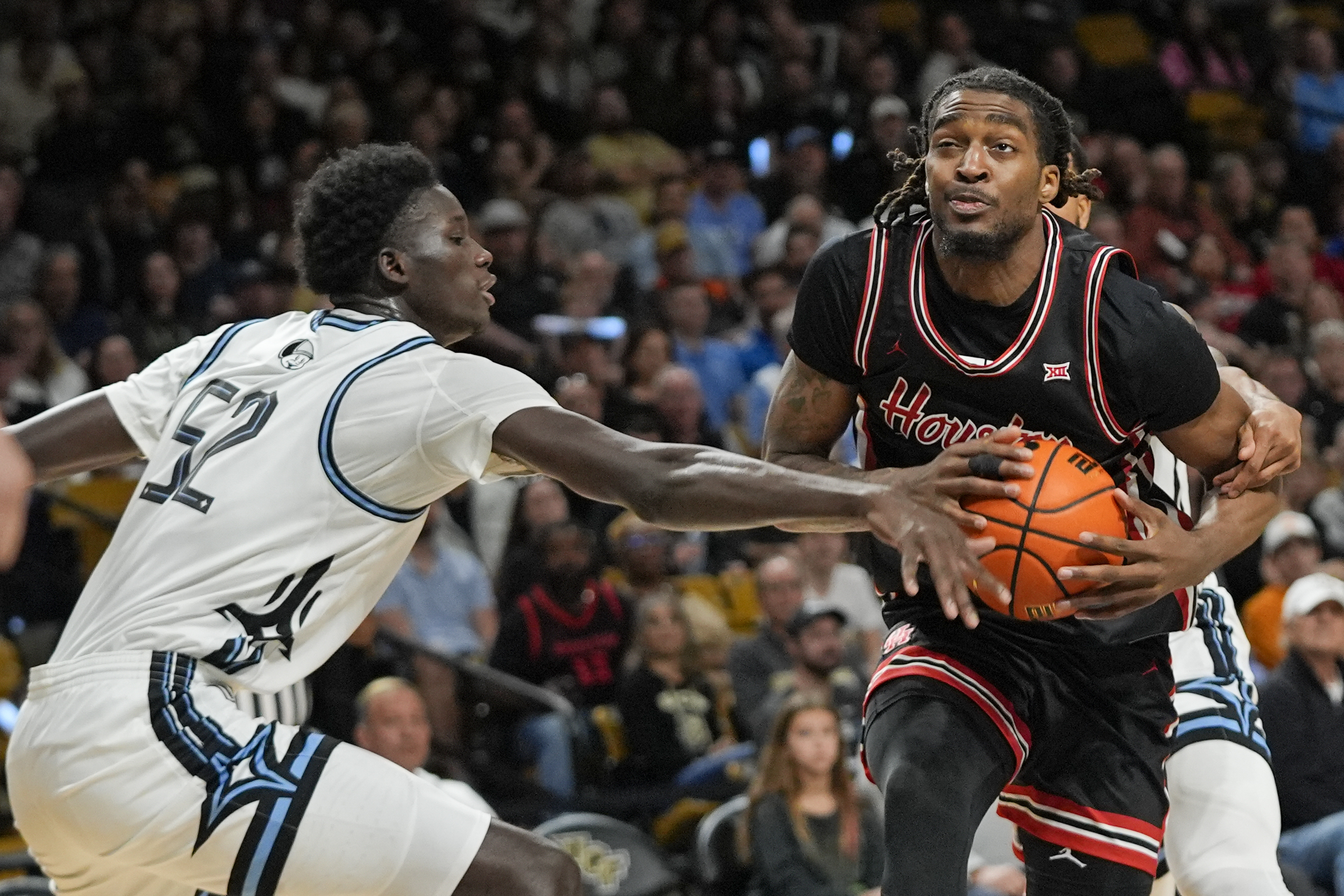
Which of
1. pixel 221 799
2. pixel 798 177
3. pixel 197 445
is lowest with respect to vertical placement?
pixel 798 177

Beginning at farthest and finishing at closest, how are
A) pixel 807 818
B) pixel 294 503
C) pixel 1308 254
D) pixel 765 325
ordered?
pixel 1308 254 → pixel 765 325 → pixel 807 818 → pixel 294 503

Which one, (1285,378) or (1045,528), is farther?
(1285,378)

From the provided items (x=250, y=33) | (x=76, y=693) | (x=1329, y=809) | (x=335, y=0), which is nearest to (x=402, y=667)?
(x=1329, y=809)

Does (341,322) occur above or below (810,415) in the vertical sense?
above

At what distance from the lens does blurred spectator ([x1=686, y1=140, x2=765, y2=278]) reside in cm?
1197

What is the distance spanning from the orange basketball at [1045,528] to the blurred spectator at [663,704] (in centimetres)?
Result: 454

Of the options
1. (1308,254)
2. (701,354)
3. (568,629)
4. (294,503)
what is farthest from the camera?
(1308,254)

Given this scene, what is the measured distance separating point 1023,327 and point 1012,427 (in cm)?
38

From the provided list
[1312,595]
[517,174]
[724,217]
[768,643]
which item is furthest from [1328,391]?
[517,174]

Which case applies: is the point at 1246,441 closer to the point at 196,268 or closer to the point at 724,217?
the point at 196,268

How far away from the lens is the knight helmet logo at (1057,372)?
3891mm

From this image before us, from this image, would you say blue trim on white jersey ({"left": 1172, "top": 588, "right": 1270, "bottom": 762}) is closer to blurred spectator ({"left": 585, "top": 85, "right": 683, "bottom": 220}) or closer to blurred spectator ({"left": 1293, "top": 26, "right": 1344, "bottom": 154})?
blurred spectator ({"left": 585, "top": 85, "right": 683, "bottom": 220})

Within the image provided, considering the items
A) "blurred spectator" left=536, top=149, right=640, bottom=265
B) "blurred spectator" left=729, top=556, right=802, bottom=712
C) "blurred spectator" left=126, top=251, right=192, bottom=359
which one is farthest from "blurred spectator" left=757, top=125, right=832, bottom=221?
"blurred spectator" left=729, top=556, right=802, bottom=712

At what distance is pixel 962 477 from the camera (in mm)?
3287
